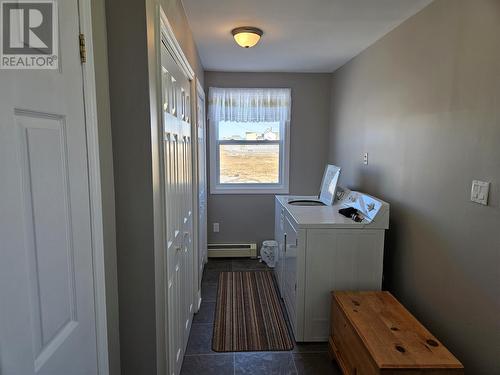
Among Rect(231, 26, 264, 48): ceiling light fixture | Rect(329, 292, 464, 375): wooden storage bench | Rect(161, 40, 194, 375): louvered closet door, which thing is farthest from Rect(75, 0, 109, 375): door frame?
Rect(231, 26, 264, 48): ceiling light fixture

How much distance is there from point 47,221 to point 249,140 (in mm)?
3539

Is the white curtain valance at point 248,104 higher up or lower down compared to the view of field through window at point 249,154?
higher up

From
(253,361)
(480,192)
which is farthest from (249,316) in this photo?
(480,192)

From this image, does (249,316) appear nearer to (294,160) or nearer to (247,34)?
(294,160)

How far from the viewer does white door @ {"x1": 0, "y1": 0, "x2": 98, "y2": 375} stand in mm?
694

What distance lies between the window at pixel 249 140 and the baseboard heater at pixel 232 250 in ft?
2.24

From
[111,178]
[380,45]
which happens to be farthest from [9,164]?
[380,45]

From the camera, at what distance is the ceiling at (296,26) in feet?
6.86

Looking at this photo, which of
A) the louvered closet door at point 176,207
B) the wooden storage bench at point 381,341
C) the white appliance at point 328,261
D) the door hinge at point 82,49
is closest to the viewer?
the door hinge at point 82,49

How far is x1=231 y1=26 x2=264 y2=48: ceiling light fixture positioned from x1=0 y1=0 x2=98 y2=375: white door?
1686mm

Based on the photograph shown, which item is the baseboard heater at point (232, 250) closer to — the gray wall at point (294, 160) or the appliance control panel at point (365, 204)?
the gray wall at point (294, 160)

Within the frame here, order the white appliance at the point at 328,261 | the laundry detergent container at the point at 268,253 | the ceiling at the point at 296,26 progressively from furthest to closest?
1. the laundry detergent container at the point at 268,253
2. the white appliance at the point at 328,261
3. the ceiling at the point at 296,26

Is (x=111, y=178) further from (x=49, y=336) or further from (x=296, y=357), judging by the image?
(x=296, y=357)

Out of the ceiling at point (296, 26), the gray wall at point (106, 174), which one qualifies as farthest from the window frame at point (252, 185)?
the gray wall at point (106, 174)
